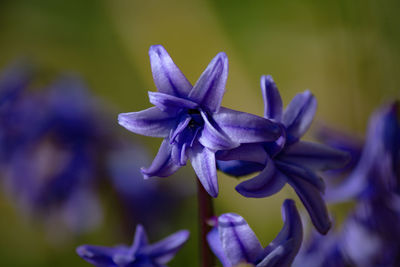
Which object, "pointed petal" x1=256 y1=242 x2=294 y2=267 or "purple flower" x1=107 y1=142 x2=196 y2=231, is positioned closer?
"pointed petal" x1=256 y1=242 x2=294 y2=267

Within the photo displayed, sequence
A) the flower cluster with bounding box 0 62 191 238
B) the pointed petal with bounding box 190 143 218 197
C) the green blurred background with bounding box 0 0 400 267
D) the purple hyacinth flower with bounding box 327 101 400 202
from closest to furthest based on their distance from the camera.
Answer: the pointed petal with bounding box 190 143 218 197 < the purple hyacinth flower with bounding box 327 101 400 202 < the flower cluster with bounding box 0 62 191 238 < the green blurred background with bounding box 0 0 400 267

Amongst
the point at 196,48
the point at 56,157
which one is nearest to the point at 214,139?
the point at 56,157

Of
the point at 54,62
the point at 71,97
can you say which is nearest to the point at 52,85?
the point at 71,97

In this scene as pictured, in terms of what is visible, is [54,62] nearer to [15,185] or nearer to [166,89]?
[15,185]

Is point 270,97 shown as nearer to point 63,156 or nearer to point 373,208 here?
point 373,208

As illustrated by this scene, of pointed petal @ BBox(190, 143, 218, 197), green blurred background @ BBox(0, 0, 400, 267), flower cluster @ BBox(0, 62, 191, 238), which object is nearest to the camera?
pointed petal @ BBox(190, 143, 218, 197)

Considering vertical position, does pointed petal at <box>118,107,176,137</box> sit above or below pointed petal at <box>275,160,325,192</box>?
above

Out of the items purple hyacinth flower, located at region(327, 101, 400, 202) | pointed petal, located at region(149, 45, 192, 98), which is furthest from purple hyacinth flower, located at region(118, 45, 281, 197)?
purple hyacinth flower, located at region(327, 101, 400, 202)

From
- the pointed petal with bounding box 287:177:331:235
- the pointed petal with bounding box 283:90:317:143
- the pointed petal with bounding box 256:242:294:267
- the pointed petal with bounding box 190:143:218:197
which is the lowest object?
the pointed petal with bounding box 256:242:294:267

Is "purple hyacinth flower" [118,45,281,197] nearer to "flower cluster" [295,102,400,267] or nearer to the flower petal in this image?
the flower petal
